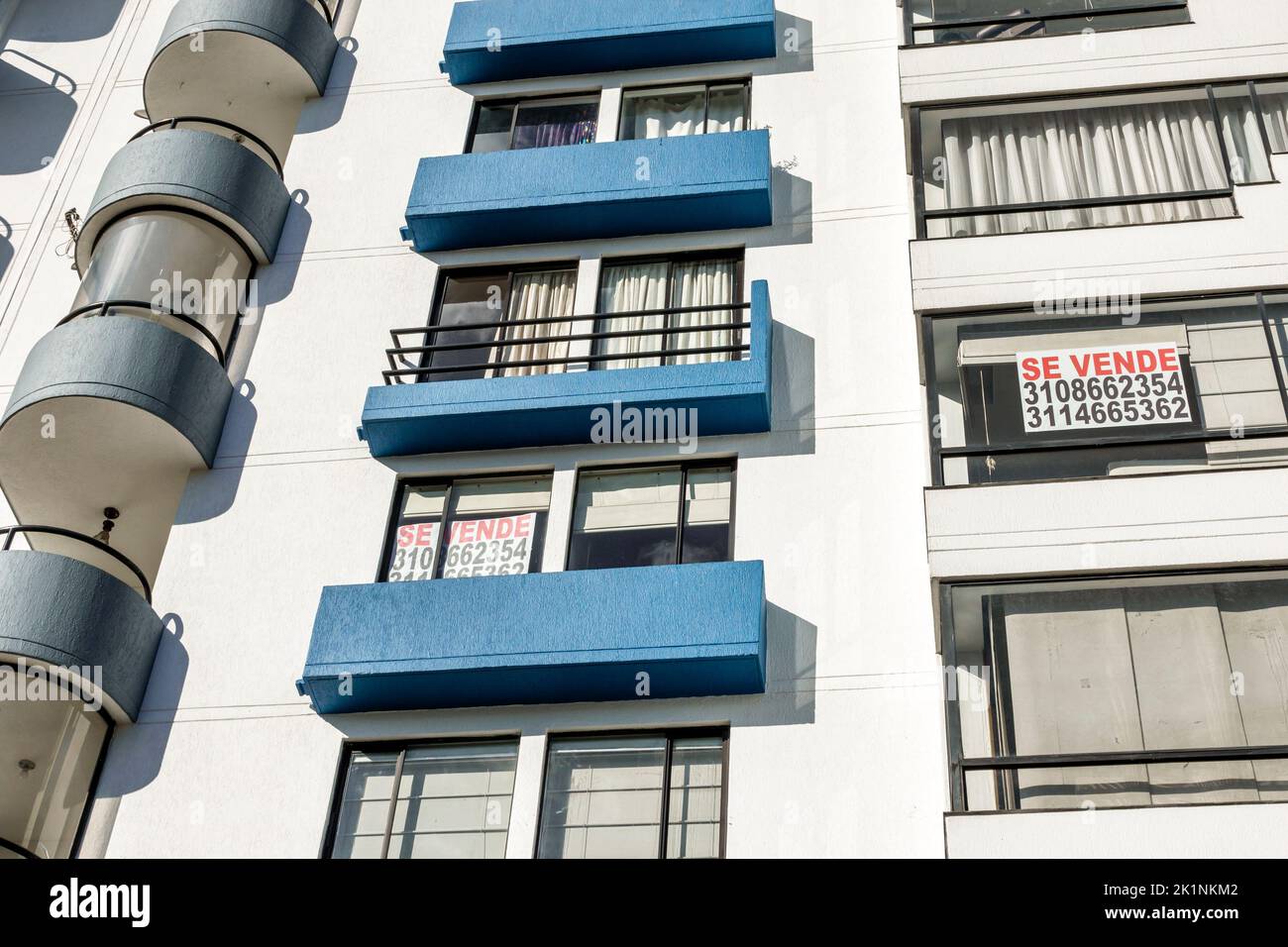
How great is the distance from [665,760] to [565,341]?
5595 millimetres

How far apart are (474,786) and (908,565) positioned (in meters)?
5.04

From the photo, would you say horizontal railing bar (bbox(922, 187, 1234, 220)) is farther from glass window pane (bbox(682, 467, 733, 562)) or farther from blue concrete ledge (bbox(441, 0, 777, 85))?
blue concrete ledge (bbox(441, 0, 777, 85))

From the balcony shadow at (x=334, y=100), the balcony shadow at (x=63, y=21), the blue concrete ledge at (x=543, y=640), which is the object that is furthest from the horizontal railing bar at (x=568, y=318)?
the balcony shadow at (x=63, y=21)

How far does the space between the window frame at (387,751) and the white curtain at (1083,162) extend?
→ 7938 mm

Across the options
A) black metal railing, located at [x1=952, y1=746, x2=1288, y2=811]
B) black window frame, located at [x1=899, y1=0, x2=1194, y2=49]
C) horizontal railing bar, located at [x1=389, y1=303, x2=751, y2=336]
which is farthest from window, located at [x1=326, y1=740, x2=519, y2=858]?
black window frame, located at [x1=899, y1=0, x2=1194, y2=49]

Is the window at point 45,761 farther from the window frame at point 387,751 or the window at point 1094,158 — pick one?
the window at point 1094,158

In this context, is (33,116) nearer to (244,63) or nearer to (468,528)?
(244,63)

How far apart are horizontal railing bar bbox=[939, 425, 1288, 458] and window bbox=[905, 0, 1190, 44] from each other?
6203 millimetres

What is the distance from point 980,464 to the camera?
1541cm

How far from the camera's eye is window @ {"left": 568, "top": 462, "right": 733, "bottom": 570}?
647 inches

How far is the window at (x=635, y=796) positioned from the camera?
14.5 m

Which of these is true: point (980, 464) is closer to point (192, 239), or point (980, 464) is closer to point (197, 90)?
point (192, 239)
